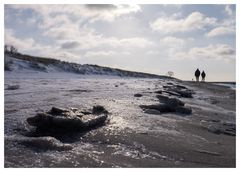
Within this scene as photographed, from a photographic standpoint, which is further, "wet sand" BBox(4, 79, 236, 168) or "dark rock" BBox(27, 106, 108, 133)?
"dark rock" BBox(27, 106, 108, 133)

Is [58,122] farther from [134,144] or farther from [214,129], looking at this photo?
[214,129]

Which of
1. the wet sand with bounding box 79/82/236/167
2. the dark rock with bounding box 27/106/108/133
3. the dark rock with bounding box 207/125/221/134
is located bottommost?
the wet sand with bounding box 79/82/236/167

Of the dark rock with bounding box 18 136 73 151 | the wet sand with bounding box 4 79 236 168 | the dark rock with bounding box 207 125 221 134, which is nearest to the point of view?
the wet sand with bounding box 4 79 236 168

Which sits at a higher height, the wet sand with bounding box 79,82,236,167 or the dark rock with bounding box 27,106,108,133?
the dark rock with bounding box 27,106,108,133

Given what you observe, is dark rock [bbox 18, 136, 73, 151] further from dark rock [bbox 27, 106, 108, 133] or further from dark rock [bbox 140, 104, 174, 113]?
dark rock [bbox 140, 104, 174, 113]

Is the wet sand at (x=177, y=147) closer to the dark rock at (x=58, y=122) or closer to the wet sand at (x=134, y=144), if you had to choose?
the wet sand at (x=134, y=144)

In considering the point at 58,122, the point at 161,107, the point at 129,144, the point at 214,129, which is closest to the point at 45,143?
the point at 58,122

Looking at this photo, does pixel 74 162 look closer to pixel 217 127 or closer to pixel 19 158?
pixel 19 158

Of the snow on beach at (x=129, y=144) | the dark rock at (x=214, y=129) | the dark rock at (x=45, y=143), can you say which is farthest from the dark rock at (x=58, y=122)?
the dark rock at (x=214, y=129)

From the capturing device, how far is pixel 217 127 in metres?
6.51

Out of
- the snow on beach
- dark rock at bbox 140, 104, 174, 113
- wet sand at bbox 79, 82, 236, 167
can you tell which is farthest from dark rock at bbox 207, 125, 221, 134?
dark rock at bbox 140, 104, 174, 113

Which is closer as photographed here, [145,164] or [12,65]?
[145,164]
